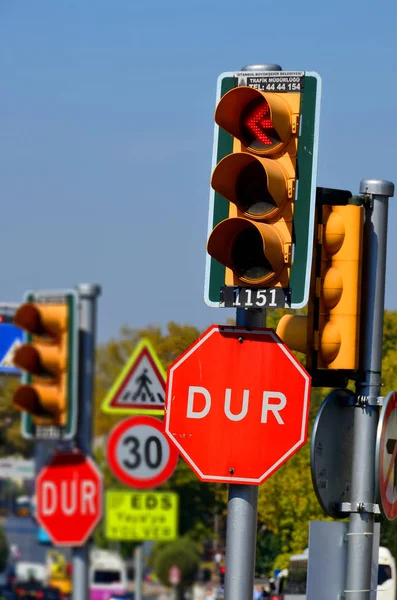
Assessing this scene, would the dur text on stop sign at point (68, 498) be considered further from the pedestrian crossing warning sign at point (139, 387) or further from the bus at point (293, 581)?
the bus at point (293, 581)

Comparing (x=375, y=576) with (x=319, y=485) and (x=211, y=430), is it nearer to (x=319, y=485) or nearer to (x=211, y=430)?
(x=319, y=485)

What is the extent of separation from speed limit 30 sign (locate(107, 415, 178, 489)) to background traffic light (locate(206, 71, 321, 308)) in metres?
5.09

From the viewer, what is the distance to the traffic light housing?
23.1 ft

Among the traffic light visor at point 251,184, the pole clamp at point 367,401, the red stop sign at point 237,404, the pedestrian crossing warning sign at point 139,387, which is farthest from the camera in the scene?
the pedestrian crossing warning sign at point 139,387

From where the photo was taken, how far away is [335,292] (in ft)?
23.1

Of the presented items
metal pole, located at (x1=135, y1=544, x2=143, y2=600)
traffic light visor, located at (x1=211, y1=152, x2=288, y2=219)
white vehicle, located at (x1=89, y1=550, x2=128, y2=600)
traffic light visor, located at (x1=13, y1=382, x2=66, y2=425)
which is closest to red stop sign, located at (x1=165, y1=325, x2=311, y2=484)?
traffic light visor, located at (x1=211, y1=152, x2=288, y2=219)

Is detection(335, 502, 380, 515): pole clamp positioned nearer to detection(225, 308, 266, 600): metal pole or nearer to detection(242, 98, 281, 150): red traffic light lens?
detection(225, 308, 266, 600): metal pole

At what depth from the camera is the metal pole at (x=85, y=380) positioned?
34.0ft

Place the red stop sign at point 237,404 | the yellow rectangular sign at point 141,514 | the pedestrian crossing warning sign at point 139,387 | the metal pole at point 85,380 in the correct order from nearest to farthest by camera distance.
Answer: the red stop sign at point 237,404
the metal pole at point 85,380
the pedestrian crossing warning sign at point 139,387
the yellow rectangular sign at point 141,514

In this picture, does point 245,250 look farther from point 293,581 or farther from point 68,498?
point 293,581

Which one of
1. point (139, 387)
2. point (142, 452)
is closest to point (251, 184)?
point (139, 387)

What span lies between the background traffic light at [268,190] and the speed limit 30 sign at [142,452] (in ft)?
16.7

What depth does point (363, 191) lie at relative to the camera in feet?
24.1

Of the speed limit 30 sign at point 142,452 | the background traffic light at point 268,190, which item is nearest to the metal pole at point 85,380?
the speed limit 30 sign at point 142,452
